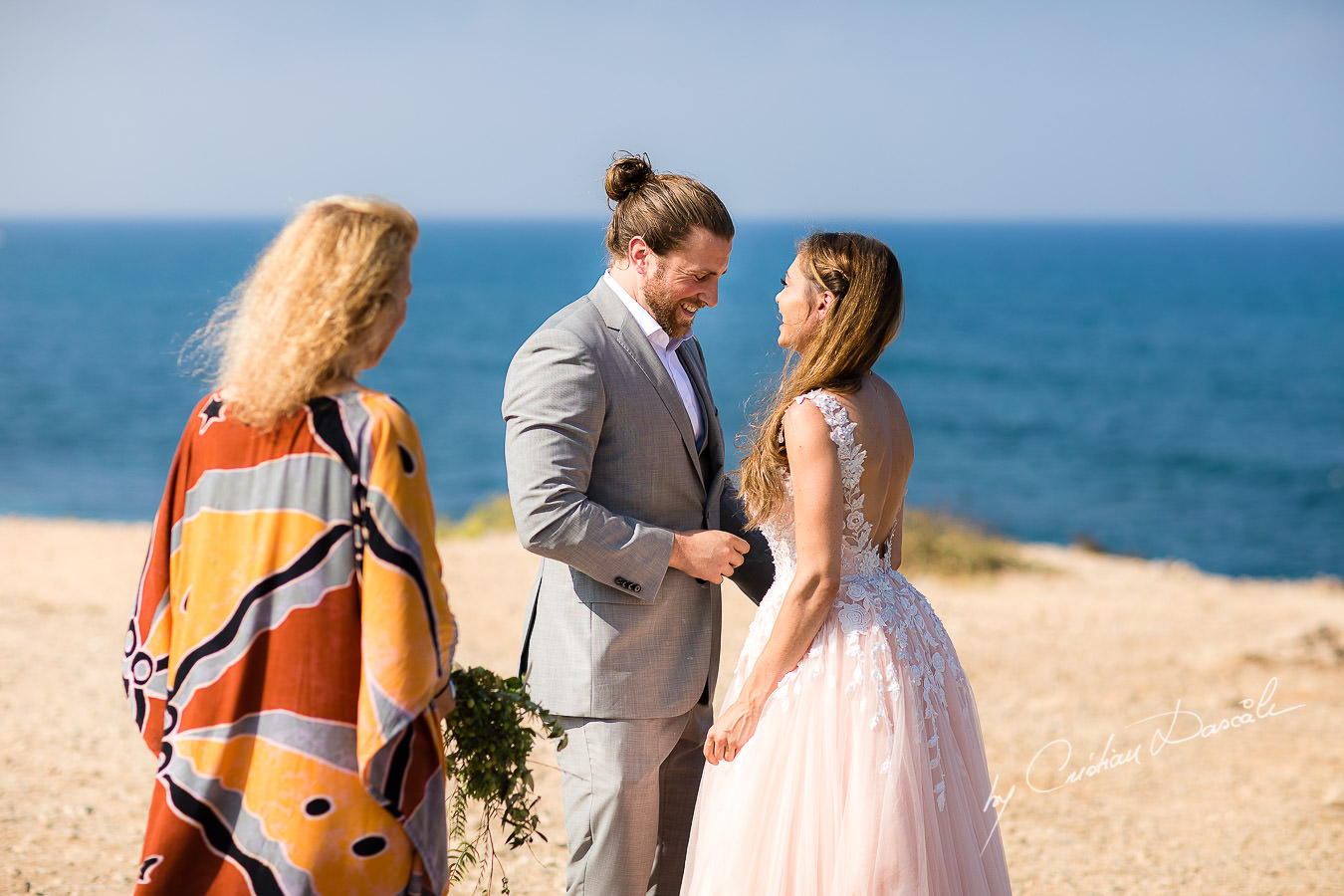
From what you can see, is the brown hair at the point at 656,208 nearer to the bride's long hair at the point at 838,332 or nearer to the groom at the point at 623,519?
the groom at the point at 623,519

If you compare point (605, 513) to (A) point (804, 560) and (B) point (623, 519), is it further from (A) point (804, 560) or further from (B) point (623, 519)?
(A) point (804, 560)

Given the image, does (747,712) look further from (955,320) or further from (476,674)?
(955,320)

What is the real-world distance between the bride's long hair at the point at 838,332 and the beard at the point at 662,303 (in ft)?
1.29

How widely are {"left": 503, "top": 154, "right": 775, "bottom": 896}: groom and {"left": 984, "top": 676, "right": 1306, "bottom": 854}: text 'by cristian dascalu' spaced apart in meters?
3.16

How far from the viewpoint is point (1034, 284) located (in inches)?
3354

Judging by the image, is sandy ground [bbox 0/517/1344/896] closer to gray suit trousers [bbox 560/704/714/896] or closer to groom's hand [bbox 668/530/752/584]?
gray suit trousers [bbox 560/704/714/896]

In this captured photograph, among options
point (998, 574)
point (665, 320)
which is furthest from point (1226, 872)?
point (998, 574)

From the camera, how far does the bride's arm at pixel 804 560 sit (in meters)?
2.85

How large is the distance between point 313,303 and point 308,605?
591 millimetres

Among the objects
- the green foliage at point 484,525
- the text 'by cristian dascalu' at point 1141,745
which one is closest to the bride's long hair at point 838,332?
the text 'by cristian dascalu' at point 1141,745

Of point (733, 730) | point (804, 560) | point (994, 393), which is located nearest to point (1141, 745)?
point (733, 730)

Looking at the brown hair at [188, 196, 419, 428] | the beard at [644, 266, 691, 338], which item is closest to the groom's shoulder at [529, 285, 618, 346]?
the beard at [644, 266, 691, 338]

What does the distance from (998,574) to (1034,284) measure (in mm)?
79319

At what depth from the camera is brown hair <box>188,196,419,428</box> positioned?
2.15m
